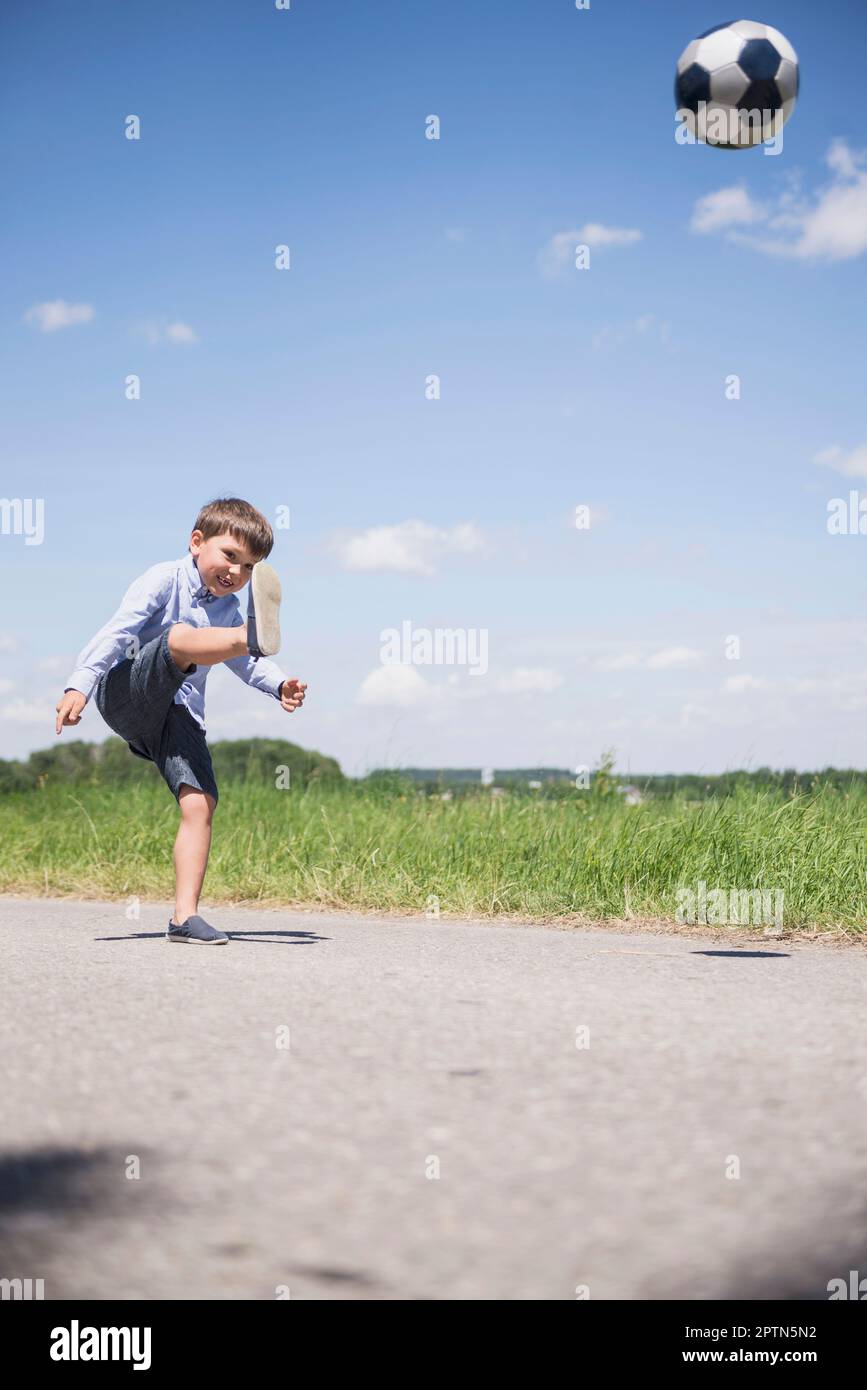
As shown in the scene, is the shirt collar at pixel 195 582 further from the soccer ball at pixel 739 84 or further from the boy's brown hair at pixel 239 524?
the soccer ball at pixel 739 84

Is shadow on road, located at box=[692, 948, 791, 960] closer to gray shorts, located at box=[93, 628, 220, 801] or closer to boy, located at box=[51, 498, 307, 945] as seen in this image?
boy, located at box=[51, 498, 307, 945]

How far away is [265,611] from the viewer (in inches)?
180

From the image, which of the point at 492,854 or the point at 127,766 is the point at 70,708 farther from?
the point at 127,766

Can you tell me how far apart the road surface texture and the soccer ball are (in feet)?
16.7

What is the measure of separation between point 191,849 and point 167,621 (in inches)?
36.9

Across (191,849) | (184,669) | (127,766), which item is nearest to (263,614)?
(184,669)

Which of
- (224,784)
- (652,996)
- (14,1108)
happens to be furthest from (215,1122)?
(224,784)

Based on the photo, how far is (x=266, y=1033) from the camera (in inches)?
121

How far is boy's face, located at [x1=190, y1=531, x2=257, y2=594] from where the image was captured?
202 inches

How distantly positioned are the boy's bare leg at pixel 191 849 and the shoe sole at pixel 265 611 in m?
0.81

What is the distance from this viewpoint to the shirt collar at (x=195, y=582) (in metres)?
5.23
